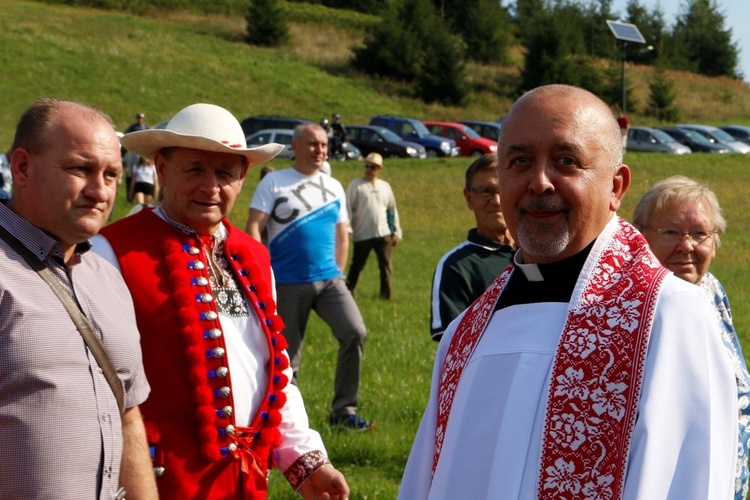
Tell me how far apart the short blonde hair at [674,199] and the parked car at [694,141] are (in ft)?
137

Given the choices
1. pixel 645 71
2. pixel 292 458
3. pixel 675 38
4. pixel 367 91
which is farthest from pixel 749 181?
pixel 675 38

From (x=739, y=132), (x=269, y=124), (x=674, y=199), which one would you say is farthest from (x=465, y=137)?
(x=674, y=199)

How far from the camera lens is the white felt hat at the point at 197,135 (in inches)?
162

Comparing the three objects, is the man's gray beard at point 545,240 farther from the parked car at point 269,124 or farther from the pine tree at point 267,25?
the pine tree at point 267,25

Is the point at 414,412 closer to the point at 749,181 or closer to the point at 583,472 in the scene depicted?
the point at 583,472

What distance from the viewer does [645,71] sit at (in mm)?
71625

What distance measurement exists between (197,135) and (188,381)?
3.05 ft

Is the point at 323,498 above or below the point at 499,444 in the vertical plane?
below

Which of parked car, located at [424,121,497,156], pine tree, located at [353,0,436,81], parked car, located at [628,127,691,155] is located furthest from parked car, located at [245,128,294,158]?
pine tree, located at [353,0,436,81]

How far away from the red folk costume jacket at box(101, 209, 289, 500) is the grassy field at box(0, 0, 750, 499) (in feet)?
8.41

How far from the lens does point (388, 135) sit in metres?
39.1

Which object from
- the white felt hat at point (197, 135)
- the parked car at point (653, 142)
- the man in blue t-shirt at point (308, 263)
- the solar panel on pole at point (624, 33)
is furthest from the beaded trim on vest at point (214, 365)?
the solar panel on pole at point (624, 33)

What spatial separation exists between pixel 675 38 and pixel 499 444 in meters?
86.4

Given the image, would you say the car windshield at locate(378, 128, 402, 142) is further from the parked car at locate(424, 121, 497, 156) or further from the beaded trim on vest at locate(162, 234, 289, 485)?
the beaded trim on vest at locate(162, 234, 289, 485)
